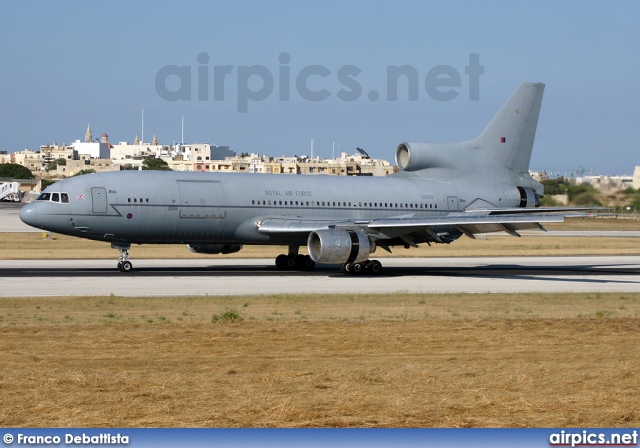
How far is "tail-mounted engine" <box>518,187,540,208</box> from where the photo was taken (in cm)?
4675

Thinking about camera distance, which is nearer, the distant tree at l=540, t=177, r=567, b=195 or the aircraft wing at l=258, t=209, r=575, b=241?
the aircraft wing at l=258, t=209, r=575, b=241

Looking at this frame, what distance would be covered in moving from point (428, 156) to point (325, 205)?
704 cm

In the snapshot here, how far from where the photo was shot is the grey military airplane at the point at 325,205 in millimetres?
36969

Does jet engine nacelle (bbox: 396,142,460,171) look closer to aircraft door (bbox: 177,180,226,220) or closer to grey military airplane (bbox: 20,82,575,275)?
grey military airplane (bbox: 20,82,575,275)

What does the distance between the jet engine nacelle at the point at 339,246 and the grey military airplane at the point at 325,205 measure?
4 cm

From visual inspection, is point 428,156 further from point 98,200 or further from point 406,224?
point 98,200

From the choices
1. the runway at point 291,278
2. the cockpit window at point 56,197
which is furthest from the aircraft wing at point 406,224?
the cockpit window at point 56,197

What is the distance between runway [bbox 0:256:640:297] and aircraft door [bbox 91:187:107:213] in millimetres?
2570

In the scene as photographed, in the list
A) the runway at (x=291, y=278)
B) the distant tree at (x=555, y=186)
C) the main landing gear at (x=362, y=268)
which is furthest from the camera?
the distant tree at (x=555, y=186)

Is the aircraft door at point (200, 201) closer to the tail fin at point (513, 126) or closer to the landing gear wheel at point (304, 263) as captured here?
the landing gear wheel at point (304, 263)

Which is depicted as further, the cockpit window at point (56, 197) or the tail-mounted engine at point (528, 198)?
the tail-mounted engine at point (528, 198)

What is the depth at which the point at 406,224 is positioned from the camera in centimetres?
3816

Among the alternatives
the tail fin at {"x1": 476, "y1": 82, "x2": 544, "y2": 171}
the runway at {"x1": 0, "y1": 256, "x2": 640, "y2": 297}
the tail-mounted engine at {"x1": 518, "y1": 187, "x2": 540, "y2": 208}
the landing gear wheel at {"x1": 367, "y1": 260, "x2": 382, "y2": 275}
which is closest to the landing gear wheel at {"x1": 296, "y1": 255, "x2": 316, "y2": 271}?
the runway at {"x1": 0, "y1": 256, "x2": 640, "y2": 297}

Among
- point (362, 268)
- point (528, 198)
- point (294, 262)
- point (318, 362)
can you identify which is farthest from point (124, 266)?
point (318, 362)
